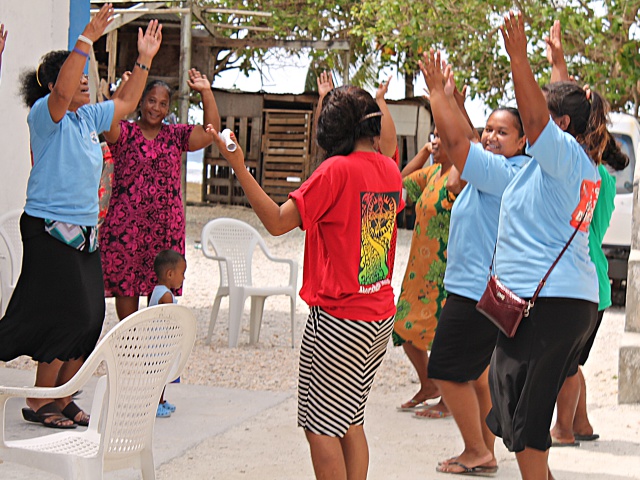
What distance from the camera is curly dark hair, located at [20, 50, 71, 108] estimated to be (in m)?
4.60

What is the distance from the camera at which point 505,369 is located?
3.43m

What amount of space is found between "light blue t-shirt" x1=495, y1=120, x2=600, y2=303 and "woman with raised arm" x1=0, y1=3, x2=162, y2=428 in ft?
6.44

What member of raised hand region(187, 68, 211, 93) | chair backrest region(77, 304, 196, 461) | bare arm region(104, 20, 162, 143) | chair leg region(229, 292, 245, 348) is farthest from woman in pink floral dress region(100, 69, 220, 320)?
chair backrest region(77, 304, 196, 461)

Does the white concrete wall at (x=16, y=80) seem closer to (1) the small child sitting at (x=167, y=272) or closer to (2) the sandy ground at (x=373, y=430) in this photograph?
(2) the sandy ground at (x=373, y=430)

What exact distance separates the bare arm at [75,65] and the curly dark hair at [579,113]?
1837mm

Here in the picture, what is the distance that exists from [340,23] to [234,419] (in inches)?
607

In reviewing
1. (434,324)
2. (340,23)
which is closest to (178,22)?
(340,23)

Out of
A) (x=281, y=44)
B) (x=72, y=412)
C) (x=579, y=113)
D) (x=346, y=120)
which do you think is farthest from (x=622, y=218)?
(x=281, y=44)

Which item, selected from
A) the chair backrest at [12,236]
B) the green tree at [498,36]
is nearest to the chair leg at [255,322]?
the chair backrest at [12,236]

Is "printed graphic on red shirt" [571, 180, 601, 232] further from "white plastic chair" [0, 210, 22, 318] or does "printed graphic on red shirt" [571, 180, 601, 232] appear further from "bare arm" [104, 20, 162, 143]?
"white plastic chair" [0, 210, 22, 318]

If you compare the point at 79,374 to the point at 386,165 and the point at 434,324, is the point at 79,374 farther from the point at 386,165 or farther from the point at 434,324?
the point at 434,324

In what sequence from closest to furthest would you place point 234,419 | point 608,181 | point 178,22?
1. point 608,181
2. point 234,419
3. point 178,22

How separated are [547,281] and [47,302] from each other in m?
2.28

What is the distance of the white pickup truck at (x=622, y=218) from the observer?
407 inches
